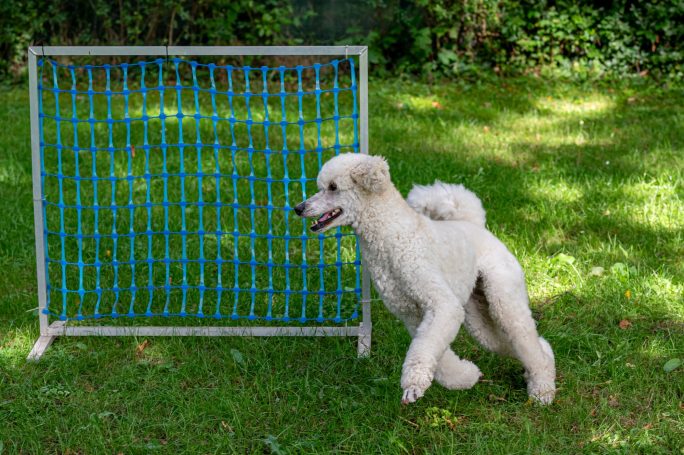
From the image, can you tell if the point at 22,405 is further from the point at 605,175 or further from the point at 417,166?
the point at 605,175

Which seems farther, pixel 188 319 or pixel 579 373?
pixel 188 319

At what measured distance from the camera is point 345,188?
3.51 meters

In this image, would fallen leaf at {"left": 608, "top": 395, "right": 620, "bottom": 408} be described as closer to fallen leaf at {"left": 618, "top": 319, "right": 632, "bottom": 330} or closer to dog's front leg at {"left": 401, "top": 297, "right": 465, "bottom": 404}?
fallen leaf at {"left": 618, "top": 319, "right": 632, "bottom": 330}

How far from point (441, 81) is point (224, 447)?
7021mm

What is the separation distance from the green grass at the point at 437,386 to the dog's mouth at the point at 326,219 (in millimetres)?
872

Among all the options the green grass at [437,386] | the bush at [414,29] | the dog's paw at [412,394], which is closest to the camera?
the dog's paw at [412,394]

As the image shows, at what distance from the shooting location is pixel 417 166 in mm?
6812

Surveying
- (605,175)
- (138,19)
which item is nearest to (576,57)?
(605,175)

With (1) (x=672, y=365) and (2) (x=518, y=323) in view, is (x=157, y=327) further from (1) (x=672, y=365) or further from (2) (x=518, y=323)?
(1) (x=672, y=365)

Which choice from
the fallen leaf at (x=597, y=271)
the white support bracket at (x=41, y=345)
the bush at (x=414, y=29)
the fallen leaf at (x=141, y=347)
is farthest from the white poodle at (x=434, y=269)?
the bush at (x=414, y=29)

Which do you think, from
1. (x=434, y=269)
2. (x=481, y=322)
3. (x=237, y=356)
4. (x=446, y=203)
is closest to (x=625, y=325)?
(x=481, y=322)

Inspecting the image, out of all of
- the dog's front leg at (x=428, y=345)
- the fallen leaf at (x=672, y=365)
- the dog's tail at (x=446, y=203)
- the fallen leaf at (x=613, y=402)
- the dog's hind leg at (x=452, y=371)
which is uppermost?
the dog's tail at (x=446, y=203)

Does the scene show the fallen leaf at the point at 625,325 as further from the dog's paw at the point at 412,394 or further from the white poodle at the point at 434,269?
the dog's paw at the point at 412,394

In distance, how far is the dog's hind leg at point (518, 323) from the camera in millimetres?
3799
